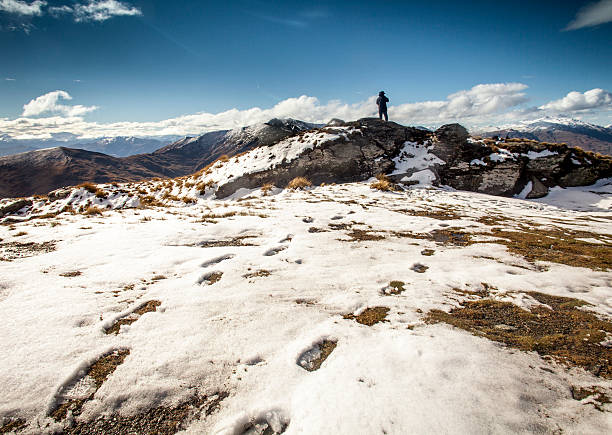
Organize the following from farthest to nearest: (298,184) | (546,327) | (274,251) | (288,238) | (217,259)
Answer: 1. (298,184)
2. (288,238)
3. (274,251)
4. (217,259)
5. (546,327)

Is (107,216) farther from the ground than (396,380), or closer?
farther from the ground

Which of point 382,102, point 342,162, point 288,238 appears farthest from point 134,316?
point 382,102

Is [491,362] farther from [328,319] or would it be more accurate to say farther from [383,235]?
[383,235]

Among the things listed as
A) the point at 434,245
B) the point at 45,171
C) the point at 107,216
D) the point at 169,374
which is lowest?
the point at 434,245

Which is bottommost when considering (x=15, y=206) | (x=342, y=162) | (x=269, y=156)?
(x=15, y=206)

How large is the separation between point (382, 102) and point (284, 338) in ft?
87.9

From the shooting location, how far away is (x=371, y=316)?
155 inches

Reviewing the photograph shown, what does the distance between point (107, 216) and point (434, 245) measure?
41.7ft

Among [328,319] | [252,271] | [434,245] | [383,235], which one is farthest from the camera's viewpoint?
[383,235]

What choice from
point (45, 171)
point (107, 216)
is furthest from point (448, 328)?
point (45, 171)

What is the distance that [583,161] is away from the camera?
18.1m

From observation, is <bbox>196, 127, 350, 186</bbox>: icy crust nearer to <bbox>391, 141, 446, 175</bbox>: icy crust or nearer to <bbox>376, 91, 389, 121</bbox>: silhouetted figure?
<bbox>376, 91, 389, 121</bbox>: silhouetted figure

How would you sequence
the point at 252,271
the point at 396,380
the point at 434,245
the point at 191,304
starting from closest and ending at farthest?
1. the point at 396,380
2. the point at 191,304
3. the point at 252,271
4. the point at 434,245

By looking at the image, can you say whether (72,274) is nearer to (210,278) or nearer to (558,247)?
(210,278)
